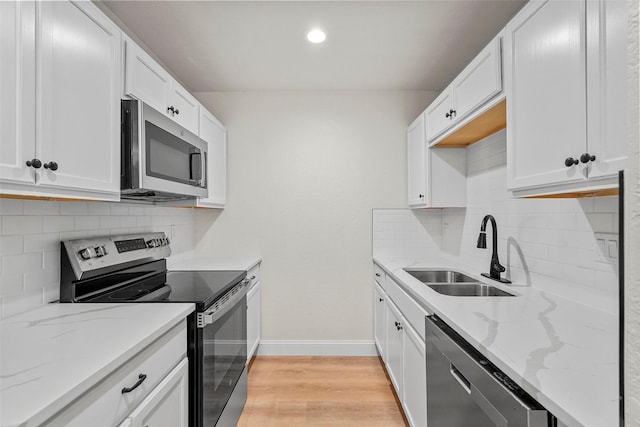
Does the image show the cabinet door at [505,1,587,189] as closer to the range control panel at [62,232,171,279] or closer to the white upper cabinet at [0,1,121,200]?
the white upper cabinet at [0,1,121,200]

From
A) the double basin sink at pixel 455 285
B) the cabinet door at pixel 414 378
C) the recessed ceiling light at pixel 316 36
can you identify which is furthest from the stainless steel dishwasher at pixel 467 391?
the recessed ceiling light at pixel 316 36

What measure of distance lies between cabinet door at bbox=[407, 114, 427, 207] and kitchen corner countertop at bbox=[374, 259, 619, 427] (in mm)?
1292

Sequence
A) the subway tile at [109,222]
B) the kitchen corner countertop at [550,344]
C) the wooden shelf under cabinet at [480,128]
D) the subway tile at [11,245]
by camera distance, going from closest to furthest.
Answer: the kitchen corner countertop at [550,344] < the subway tile at [11,245] < the wooden shelf under cabinet at [480,128] < the subway tile at [109,222]

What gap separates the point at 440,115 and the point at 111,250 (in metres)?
2.20

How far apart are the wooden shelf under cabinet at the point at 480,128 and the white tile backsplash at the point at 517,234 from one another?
0.08 m

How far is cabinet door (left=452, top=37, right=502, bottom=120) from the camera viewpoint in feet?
5.24

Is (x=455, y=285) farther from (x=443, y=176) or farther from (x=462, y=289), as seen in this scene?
(x=443, y=176)

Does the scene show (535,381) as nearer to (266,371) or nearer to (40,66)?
(40,66)

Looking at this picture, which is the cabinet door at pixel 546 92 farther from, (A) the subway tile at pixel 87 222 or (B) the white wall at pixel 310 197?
(A) the subway tile at pixel 87 222

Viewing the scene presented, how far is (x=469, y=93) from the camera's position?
6.27 ft

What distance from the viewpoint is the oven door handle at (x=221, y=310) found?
153 centimetres

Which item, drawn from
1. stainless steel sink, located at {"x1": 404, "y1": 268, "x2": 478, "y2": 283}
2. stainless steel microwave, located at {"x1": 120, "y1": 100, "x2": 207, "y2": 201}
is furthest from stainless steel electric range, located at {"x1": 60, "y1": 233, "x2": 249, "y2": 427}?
stainless steel sink, located at {"x1": 404, "y1": 268, "x2": 478, "y2": 283}

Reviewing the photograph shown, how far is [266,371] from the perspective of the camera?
2.91m

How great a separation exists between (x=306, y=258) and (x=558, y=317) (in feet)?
7.34
